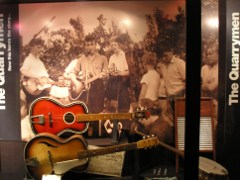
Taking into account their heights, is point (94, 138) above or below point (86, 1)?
below

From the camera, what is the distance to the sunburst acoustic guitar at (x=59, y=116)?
10.8 feet

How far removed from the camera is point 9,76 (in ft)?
11.7

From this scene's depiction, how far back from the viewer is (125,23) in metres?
3.46

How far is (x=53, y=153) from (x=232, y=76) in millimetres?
2269

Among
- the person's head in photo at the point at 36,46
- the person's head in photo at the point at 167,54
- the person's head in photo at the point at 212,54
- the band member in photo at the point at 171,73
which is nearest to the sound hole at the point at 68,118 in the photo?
the person's head in photo at the point at 36,46

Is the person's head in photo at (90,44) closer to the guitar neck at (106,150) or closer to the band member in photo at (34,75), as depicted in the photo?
the band member in photo at (34,75)

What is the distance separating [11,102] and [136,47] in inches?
67.3

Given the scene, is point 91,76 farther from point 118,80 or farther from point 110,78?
point 118,80

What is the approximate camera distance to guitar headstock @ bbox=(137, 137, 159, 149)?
321 centimetres

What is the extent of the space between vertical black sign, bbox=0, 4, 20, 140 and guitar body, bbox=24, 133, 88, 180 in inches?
19.9

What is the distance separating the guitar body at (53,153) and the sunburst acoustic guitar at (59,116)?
116 mm

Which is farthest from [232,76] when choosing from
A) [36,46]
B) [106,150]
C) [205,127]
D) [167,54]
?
[36,46]

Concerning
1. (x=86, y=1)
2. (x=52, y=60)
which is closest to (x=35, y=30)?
(x=52, y=60)

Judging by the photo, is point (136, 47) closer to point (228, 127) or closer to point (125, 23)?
point (125, 23)
